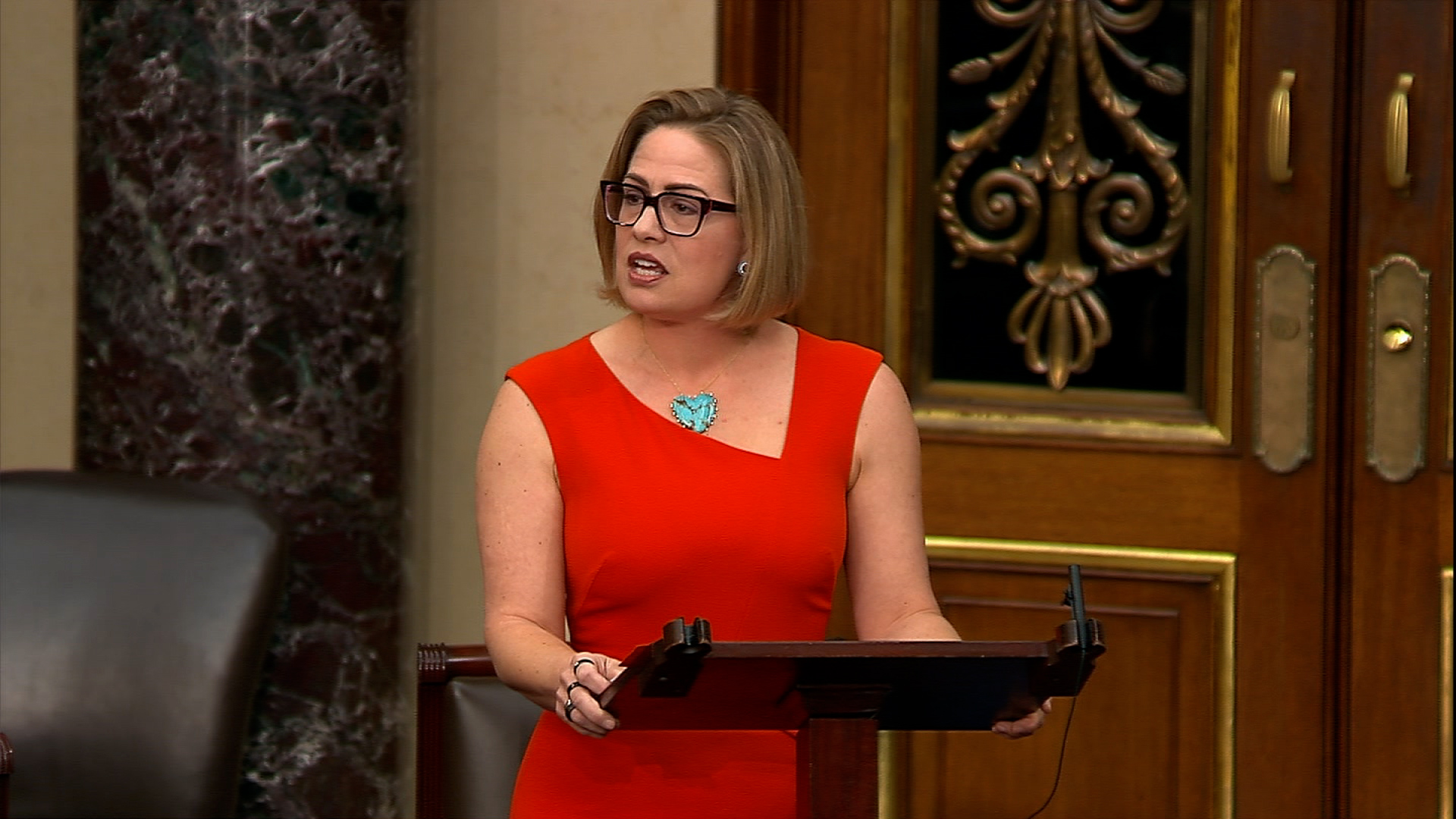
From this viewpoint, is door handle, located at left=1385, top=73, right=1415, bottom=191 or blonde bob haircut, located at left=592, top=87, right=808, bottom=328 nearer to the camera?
blonde bob haircut, located at left=592, top=87, right=808, bottom=328

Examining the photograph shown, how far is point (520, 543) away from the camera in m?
2.30

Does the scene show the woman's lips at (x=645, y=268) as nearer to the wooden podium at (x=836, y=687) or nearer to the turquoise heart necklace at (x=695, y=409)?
the turquoise heart necklace at (x=695, y=409)

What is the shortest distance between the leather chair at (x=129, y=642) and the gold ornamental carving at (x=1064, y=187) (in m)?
1.41

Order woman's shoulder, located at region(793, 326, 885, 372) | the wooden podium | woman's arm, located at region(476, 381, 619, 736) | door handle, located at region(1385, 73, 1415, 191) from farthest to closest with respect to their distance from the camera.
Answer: door handle, located at region(1385, 73, 1415, 191) < woman's shoulder, located at region(793, 326, 885, 372) < woman's arm, located at region(476, 381, 619, 736) < the wooden podium

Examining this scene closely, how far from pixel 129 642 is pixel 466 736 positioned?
0.78m

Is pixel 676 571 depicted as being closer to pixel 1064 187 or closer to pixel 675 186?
pixel 675 186

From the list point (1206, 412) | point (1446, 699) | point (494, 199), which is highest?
point (494, 199)

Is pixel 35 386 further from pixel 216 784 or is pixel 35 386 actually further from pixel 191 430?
pixel 216 784

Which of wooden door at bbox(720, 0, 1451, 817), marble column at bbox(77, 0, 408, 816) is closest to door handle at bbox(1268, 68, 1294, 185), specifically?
wooden door at bbox(720, 0, 1451, 817)

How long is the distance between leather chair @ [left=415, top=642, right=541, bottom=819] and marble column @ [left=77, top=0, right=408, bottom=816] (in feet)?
2.69

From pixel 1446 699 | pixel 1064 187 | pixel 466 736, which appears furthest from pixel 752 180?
pixel 1446 699

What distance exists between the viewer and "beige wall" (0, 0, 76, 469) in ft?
11.5

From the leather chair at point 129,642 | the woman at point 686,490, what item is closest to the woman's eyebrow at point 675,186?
the woman at point 686,490

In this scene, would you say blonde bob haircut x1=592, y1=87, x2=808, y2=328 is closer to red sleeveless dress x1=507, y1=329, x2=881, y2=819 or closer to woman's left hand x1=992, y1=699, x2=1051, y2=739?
red sleeveless dress x1=507, y1=329, x2=881, y2=819
